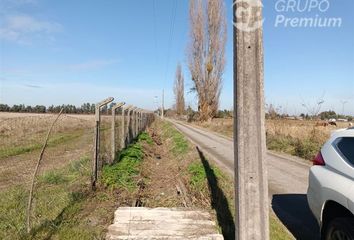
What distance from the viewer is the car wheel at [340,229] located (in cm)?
344

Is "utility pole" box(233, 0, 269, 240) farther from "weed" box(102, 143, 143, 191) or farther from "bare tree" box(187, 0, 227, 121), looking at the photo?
"bare tree" box(187, 0, 227, 121)

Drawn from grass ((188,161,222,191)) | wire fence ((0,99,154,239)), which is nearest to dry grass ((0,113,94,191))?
wire fence ((0,99,154,239))

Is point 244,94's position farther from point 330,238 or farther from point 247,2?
point 330,238

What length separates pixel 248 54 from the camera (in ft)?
12.0

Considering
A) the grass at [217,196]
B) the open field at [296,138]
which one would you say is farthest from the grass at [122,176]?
the open field at [296,138]

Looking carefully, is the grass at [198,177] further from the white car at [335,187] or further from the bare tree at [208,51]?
the bare tree at [208,51]

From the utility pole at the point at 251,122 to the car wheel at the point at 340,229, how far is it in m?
0.69

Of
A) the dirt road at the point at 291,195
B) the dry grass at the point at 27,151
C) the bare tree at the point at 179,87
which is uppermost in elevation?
the bare tree at the point at 179,87

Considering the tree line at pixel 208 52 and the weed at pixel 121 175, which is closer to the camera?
the weed at pixel 121 175

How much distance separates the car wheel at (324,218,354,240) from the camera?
11.3ft

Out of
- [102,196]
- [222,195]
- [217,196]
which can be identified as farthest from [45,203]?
[222,195]

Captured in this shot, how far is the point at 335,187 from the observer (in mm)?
3799

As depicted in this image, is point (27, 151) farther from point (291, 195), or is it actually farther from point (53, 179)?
point (291, 195)

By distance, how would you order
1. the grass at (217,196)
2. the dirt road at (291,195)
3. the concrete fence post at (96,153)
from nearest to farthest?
the grass at (217,196), the dirt road at (291,195), the concrete fence post at (96,153)
